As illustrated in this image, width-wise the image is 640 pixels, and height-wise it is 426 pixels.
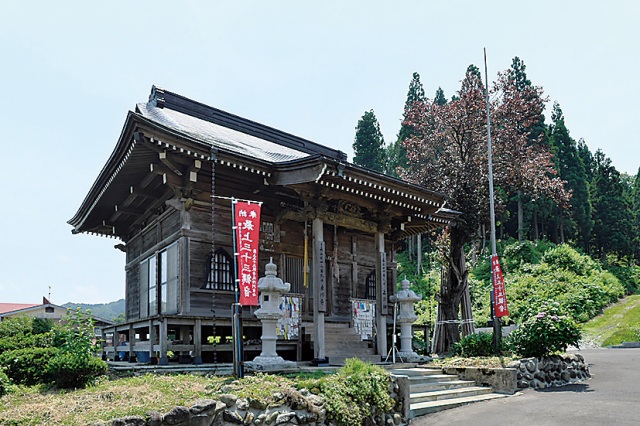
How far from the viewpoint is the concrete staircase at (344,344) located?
14.1 m

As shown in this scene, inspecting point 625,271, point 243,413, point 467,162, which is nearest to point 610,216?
point 625,271

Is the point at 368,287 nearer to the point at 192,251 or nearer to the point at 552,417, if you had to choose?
the point at 192,251

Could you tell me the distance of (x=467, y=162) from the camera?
20438 mm

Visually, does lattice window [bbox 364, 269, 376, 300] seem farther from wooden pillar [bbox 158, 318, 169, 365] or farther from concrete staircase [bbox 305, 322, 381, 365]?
wooden pillar [bbox 158, 318, 169, 365]

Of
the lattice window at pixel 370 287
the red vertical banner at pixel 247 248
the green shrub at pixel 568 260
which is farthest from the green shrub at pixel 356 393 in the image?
the green shrub at pixel 568 260

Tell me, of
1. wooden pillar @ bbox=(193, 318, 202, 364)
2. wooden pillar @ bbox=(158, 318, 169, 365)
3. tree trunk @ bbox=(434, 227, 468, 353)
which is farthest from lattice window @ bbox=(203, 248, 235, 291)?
tree trunk @ bbox=(434, 227, 468, 353)

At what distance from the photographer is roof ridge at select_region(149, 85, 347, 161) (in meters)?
18.4

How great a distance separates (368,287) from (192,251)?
6519 millimetres

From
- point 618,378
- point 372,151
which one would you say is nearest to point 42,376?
point 618,378

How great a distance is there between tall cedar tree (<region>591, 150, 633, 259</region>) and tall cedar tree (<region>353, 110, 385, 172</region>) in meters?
20.1

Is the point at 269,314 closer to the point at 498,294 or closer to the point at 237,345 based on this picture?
the point at 237,345

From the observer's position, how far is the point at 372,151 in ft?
173

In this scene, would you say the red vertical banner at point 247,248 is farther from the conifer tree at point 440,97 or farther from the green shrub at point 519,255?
the conifer tree at point 440,97

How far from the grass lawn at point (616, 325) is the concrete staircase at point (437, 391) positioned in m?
18.1
